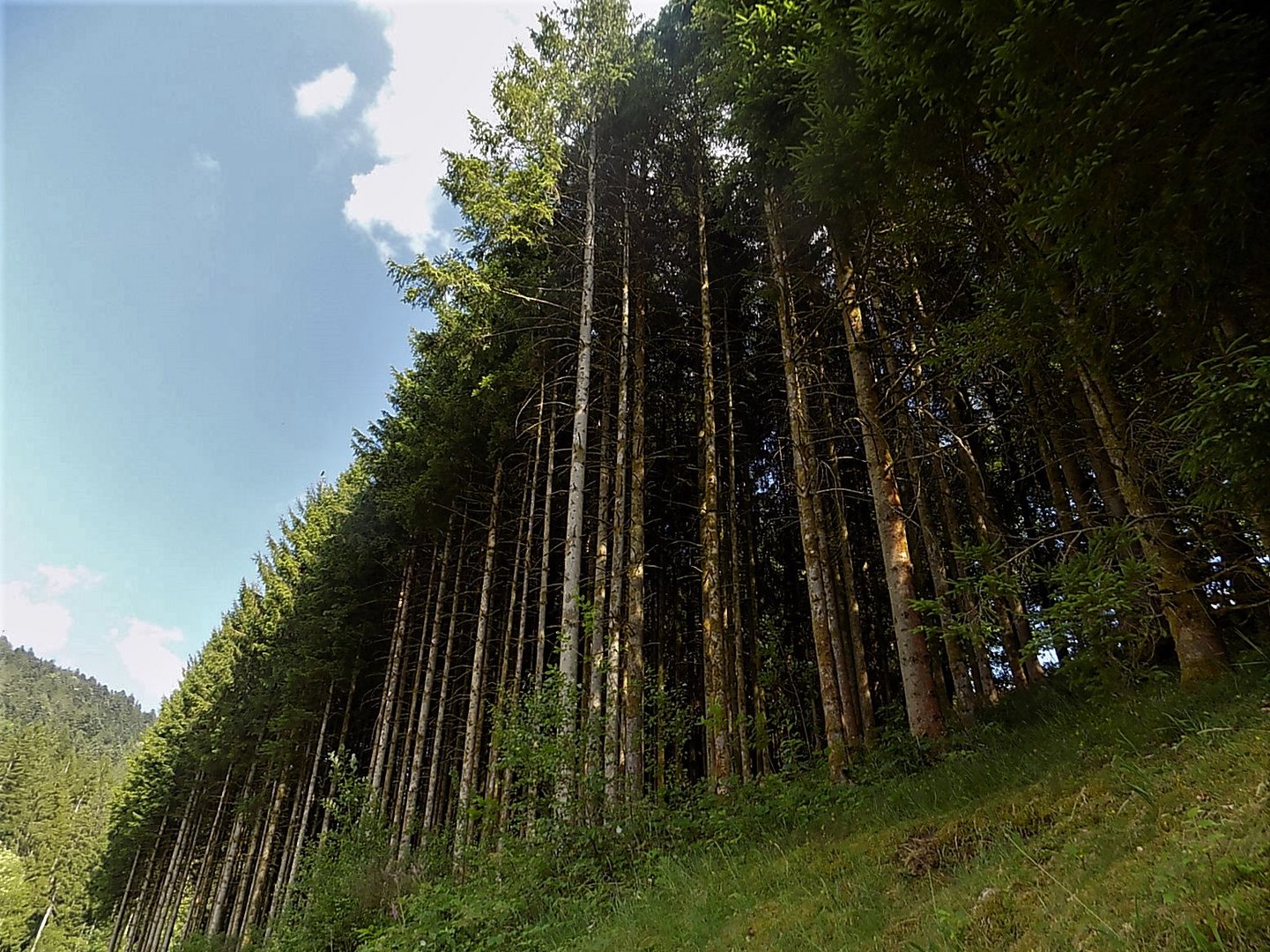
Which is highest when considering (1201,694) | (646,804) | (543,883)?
(1201,694)

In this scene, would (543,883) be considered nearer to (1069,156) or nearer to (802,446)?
(802,446)

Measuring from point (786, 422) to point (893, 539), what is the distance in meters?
7.13

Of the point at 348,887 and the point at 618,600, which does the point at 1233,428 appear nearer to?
the point at 618,600

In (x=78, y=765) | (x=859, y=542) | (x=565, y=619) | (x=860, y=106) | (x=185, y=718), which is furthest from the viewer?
(x=78, y=765)

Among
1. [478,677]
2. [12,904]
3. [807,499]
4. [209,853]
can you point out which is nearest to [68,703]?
[12,904]

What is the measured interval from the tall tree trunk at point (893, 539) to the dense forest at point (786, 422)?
47mm

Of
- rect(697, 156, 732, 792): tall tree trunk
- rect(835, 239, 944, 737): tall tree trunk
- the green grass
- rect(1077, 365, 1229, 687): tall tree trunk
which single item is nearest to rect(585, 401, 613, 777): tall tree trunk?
the green grass

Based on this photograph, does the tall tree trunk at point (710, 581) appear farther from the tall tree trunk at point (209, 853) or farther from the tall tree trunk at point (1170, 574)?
the tall tree trunk at point (209, 853)

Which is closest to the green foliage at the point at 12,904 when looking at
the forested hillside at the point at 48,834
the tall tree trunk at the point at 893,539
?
the forested hillside at the point at 48,834

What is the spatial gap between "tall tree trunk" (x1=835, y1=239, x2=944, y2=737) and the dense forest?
1.9 inches

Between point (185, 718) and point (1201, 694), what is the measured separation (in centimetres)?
3735

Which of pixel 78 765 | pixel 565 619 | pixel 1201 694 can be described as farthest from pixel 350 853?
pixel 78 765

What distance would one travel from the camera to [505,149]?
41.2 ft

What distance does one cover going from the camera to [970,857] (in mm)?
3572
